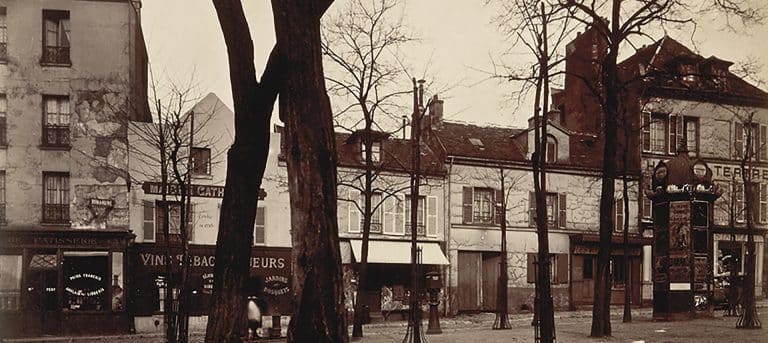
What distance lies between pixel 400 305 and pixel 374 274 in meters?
0.65

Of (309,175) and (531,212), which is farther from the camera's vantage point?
(531,212)

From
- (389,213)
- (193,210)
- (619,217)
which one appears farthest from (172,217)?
(619,217)

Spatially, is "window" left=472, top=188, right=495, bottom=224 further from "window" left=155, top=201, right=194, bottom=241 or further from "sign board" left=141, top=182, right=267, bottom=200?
"window" left=155, top=201, right=194, bottom=241

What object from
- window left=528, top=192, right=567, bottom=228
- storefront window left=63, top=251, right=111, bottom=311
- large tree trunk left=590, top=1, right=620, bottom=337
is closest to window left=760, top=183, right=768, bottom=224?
large tree trunk left=590, top=1, right=620, bottom=337

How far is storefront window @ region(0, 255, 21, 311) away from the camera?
5.94 meters

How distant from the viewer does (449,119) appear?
746 cm

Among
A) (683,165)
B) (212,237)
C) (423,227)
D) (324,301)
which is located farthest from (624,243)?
(324,301)

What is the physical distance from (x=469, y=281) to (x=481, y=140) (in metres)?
2.41

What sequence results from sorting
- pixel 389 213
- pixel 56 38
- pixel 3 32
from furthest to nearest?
pixel 389 213
pixel 56 38
pixel 3 32

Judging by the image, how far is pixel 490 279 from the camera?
878cm

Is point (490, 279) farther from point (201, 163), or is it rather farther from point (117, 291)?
point (117, 291)

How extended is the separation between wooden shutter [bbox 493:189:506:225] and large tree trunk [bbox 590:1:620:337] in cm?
109

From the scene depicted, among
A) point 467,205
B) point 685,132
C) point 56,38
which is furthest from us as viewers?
point 467,205

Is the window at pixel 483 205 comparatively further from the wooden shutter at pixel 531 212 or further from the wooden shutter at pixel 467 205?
the wooden shutter at pixel 531 212
